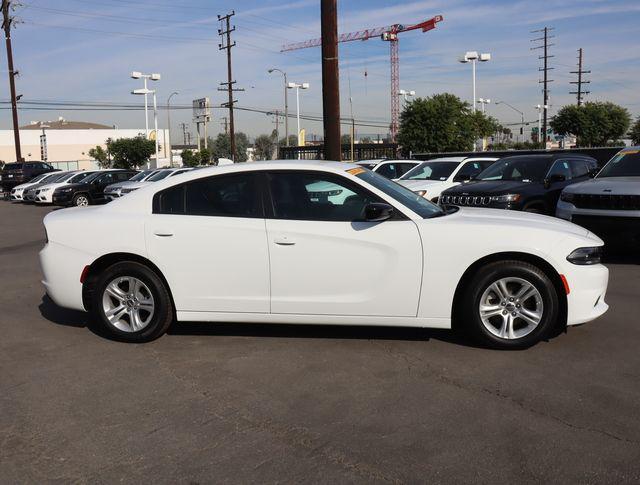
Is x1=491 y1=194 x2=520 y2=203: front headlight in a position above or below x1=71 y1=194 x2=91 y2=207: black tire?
above

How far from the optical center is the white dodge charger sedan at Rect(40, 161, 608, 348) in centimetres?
494

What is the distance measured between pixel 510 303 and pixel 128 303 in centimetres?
328

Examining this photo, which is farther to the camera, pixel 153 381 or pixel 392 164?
pixel 392 164

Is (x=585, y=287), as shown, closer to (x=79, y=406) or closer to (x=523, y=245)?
(x=523, y=245)

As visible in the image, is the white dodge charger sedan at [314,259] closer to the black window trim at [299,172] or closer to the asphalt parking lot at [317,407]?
the black window trim at [299,172]

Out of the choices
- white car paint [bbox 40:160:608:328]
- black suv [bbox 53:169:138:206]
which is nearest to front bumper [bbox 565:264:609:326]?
white car paint [bbox 40:160:608:328]

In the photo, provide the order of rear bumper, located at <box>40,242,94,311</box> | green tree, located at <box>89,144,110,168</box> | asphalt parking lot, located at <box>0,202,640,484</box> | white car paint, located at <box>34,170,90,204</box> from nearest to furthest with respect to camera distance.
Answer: asphalt parking lot, located at <box>0,202,640,484</box>
rear bumper, located at <box>40,242,94,311</box>
white car paint, located at <box>34,170,90,204</box>
green tree, located at <box>89,144,110,168</box>

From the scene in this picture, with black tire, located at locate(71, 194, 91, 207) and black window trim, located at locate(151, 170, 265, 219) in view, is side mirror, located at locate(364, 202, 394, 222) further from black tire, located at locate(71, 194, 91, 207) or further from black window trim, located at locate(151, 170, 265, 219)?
black tire, located at locate(71, 194, 91, 207)

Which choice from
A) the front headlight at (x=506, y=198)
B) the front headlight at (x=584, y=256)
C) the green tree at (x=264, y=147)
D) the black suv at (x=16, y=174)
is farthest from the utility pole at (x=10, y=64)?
the green tree at (x=264, y=147)

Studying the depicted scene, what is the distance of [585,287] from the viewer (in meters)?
4.91

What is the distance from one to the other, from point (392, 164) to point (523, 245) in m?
13.2

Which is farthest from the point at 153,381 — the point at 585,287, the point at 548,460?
the point at 585,287

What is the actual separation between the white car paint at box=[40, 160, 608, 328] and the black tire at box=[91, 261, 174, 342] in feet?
0.34

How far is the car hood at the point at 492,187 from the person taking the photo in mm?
10328
